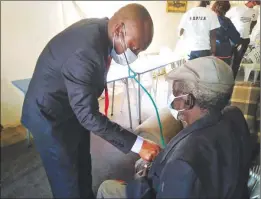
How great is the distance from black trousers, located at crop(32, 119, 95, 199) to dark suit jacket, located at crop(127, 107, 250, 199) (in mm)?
520

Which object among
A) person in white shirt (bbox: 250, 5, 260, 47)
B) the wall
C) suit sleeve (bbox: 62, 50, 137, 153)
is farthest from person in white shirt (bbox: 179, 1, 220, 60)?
the wall

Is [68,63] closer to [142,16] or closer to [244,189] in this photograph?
[142,16]

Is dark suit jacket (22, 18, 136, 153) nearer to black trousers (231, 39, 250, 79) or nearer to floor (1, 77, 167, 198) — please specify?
floor (1, 77, 167, 198)

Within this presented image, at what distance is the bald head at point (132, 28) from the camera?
932 mm

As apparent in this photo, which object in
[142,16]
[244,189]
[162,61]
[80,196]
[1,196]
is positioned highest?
[142,16]

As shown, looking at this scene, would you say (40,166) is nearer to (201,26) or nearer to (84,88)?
(84,88)

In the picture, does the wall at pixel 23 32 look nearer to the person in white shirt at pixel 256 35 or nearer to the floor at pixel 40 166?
the floor at pixel 40 166

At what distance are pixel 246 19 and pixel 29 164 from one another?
2083 mm

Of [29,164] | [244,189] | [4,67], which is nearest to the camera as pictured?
[244,189]

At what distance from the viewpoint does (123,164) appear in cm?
149

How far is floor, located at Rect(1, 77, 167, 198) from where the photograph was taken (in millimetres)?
1358

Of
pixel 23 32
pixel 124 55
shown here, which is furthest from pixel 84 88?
pixel 23 32

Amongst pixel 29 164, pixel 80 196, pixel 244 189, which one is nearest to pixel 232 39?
pixel 244 189

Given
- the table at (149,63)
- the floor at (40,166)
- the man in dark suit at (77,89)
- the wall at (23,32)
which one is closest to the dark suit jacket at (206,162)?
the man in dark suit at (77,89)
